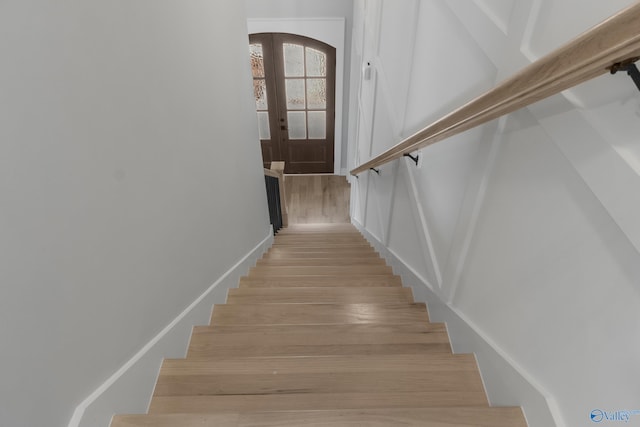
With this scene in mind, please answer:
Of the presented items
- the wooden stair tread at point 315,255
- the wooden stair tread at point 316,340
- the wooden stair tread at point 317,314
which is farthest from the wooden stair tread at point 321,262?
the wooden stair tread at point 316,340

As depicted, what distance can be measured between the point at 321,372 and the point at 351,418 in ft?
0.98

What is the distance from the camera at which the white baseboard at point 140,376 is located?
0.93 metres

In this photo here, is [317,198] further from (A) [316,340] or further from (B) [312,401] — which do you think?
(B) [312,401]

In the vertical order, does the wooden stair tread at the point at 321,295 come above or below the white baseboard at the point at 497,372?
below

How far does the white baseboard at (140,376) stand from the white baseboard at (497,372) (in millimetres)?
1104

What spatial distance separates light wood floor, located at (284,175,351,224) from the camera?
5.45 m

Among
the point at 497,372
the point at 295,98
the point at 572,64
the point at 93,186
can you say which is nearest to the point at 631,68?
the point at 572,64

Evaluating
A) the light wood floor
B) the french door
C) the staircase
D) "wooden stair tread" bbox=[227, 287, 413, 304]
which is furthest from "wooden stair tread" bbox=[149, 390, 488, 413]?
the french door

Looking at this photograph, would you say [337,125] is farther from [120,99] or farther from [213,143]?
[120,99]

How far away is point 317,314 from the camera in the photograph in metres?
1.73

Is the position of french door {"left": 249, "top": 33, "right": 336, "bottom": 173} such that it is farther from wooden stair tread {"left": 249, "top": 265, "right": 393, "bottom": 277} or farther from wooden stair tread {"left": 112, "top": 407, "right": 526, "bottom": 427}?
wooden stair tread {"left": 112, "top": 407, "right": 526, "bottom": 427}

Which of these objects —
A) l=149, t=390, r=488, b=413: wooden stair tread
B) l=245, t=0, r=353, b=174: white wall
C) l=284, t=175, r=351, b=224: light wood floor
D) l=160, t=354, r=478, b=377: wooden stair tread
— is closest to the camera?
l=149, t=390, r=488, b=413: wooden stair tread

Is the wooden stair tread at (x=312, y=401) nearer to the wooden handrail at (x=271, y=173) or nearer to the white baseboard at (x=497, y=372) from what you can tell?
the white baseboard at (x=497, y=372)

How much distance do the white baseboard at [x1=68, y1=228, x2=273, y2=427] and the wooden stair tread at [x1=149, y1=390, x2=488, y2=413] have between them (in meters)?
0.09
